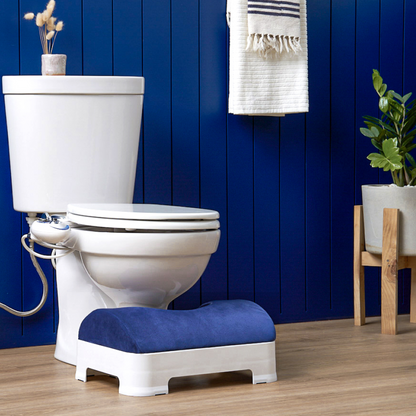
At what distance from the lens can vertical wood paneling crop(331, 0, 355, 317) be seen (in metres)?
2.57

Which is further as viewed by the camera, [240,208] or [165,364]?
[240,208]

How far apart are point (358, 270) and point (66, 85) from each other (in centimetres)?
121

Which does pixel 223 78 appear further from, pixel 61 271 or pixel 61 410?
pixel 61 410

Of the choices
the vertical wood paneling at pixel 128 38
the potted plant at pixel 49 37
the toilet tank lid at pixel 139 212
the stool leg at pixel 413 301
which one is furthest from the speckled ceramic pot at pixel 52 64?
the stool leg at pixel 413 301

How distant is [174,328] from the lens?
5.42 ft

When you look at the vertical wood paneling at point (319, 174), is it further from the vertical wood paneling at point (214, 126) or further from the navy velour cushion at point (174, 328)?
the navy velour cushion at point (174, 328)

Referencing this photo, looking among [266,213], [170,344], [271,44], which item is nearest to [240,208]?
[266,213]

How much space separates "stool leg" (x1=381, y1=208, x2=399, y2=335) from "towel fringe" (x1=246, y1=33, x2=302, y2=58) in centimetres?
63

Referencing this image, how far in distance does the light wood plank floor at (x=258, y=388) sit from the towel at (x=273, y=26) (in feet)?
3.19

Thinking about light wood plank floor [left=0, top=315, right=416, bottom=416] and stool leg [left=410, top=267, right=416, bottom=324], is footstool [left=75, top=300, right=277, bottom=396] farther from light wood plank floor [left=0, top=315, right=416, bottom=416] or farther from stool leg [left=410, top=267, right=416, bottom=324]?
stool leg [left=410, top=267, right=416, bottom=324]

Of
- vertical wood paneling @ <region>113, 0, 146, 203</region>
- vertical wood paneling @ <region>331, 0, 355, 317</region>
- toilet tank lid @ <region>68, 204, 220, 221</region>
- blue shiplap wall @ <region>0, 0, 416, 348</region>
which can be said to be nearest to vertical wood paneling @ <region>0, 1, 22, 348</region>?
blue shiplap wall @ <region>0, 0, 416, 348</region>

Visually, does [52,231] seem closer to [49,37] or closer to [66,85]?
[66,85]

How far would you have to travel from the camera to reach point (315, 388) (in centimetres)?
167

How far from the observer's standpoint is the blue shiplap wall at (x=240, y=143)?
2148mm
